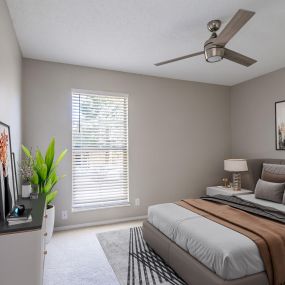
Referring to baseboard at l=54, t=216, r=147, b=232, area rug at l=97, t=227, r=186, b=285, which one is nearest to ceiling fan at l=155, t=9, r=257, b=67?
area rug at l=97, t=227, r=186, b=285

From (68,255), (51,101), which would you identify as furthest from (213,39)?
(68,255)

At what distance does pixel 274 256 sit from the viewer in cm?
183

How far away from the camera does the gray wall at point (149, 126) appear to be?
3.47 metres

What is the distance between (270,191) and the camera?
10.4 feet

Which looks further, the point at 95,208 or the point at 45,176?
the point at 95,208

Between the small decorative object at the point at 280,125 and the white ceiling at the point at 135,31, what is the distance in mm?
690

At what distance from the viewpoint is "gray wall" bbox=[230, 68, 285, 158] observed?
399 cm

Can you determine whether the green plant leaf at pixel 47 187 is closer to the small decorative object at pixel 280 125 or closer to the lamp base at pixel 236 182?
the lamp base at pixel 236 182

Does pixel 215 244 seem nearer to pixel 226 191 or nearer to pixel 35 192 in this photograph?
pixel 35 192

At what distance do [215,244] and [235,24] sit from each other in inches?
70.9

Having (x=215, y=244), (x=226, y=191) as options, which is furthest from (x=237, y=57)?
(x=226, y=191)

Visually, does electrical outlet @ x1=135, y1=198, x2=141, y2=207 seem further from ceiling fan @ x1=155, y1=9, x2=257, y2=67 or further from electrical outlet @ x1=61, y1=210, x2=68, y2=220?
ceiling fan @ x1=155, y1=9, x2=257, y2=67

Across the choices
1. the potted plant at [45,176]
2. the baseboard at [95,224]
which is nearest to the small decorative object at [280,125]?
the baseboard at [95,224]

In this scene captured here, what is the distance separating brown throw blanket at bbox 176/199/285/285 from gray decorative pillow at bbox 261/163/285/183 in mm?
1100
